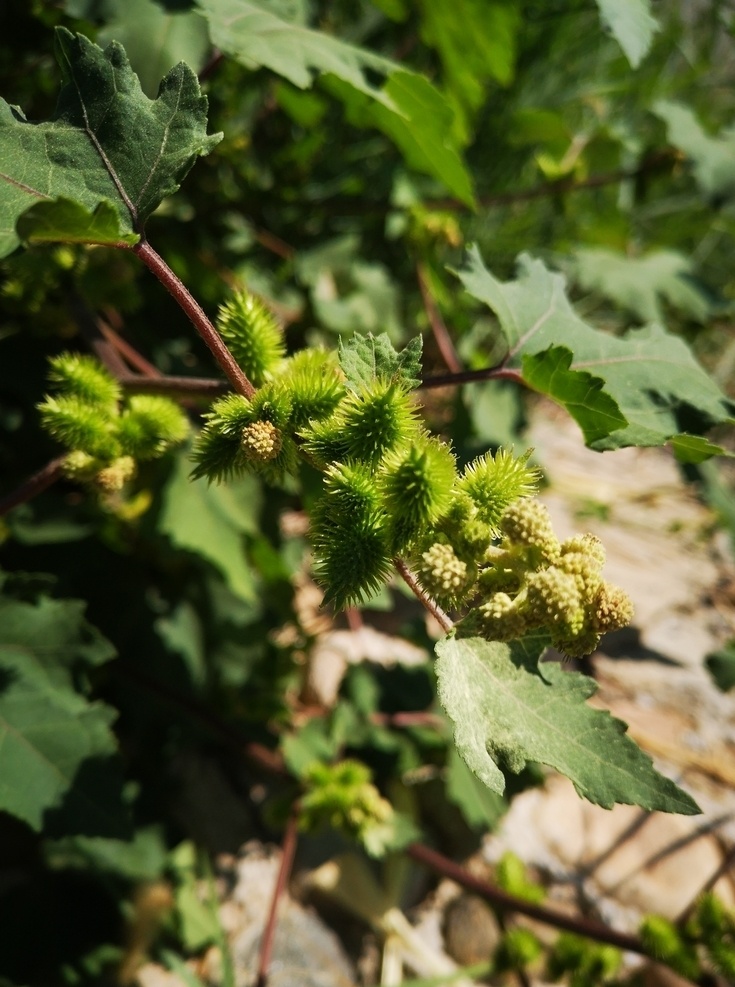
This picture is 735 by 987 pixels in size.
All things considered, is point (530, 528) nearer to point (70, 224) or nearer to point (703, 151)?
point (70, 224)

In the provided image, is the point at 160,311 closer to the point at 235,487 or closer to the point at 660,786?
the point at 235,487

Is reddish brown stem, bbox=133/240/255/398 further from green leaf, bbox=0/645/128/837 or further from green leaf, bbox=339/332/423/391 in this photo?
green leaf, bbox=0/645/128/837

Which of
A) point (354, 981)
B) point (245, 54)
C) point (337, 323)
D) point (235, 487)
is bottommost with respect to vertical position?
point (354, 981)

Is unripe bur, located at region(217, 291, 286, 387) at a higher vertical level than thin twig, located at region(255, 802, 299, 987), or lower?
higher

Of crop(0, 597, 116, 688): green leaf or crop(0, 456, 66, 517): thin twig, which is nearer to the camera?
crop(0, 456, 66, 517): thin twig

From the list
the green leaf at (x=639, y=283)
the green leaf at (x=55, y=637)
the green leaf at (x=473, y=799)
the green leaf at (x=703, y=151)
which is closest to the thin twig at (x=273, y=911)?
the green leaf at (x=473, y=799)

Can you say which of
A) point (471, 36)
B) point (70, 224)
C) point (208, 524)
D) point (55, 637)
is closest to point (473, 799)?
point (208, 524)

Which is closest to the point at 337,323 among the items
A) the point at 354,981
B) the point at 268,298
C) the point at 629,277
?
the point at 268,298

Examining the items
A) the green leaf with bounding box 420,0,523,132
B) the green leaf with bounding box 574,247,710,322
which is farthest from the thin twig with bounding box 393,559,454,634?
the green leaf with bounding box 420,0,523,132
